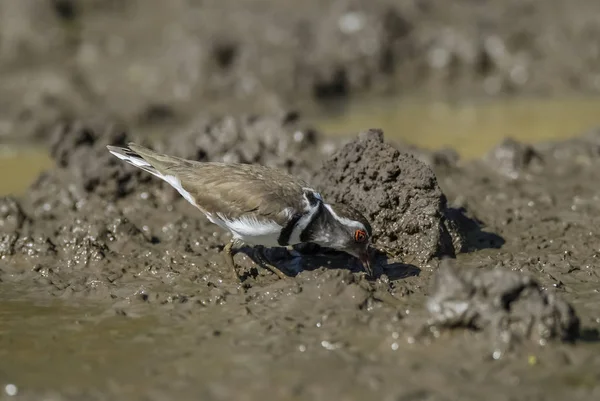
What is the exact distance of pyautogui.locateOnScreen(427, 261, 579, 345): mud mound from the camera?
639cm

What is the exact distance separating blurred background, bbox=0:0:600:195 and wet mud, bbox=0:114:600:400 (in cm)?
500

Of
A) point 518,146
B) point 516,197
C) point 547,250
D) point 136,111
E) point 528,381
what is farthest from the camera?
point 136,111

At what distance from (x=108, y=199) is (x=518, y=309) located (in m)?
5.75

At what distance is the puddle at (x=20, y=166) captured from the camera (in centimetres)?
1284

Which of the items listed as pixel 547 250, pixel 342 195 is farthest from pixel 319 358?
pixel 547 250

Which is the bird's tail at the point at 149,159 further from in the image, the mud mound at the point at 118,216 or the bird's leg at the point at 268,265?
the bird's leg at the point at 268,265

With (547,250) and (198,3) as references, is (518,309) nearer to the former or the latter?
(547,250)

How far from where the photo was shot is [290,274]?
8469 mm

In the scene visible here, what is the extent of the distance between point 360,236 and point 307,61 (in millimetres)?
10015

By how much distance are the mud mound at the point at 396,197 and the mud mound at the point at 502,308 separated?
1.78 m

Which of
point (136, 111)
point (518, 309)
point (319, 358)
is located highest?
point (518, 309)

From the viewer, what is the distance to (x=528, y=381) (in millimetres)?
6016

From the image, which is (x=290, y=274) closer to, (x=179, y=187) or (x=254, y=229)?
(x=254, y=229)

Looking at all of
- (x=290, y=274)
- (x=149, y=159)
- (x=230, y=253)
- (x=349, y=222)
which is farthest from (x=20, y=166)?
(x=349, y=222)
